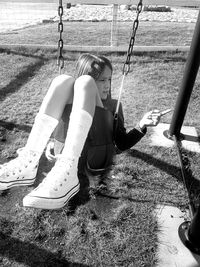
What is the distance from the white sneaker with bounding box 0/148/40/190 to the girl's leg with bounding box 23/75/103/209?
155 millimetres

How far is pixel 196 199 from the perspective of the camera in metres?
2.40

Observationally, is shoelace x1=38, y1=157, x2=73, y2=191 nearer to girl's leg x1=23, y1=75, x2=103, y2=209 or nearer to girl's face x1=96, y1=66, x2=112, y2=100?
girl's leg x1=23, y1=75, x2=103, y2=209

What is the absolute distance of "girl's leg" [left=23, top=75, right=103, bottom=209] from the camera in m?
1.73

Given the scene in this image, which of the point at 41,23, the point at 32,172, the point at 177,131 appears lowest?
the point at 41,23

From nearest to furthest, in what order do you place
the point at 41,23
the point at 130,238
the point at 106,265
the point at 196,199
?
the point at 106,265 → the point at 130,238 → the point at 196,199 → the point at 41,23

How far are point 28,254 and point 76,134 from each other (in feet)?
2.62

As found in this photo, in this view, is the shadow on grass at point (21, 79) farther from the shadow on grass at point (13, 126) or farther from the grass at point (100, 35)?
the grass at point (100, 35)

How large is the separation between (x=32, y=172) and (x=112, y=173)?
87 cm

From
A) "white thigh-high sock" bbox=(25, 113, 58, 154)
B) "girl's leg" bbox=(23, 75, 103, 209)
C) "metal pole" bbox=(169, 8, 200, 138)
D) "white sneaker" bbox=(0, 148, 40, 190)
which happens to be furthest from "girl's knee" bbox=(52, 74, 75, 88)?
"metal pole" bbox=(169, 8, 200, 138)

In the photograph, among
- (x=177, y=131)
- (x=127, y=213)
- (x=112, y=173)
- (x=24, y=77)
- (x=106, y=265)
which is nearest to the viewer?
(x=106, y=265)

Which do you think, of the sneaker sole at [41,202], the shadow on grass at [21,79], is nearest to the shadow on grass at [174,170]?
the sneaker sole at [41,202]

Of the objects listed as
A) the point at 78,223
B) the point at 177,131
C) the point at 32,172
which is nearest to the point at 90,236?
the point at 78,223

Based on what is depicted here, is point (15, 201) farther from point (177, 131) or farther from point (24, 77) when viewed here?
point (24, 77)

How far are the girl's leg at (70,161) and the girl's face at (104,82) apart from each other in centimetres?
18
